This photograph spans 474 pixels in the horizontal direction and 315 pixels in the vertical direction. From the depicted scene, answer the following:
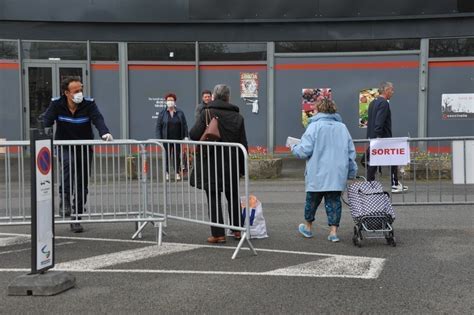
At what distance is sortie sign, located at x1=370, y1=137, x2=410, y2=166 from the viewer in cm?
927

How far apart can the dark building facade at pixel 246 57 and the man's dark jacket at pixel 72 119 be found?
8019 millimetres

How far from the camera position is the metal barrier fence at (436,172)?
30.3ft

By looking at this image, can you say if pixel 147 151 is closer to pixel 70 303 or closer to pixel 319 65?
pixel 70 303

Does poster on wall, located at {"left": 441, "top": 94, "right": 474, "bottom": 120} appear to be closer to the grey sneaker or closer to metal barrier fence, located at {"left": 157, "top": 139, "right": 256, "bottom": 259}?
the grey sneaker

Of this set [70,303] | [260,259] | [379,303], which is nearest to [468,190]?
[260,259]

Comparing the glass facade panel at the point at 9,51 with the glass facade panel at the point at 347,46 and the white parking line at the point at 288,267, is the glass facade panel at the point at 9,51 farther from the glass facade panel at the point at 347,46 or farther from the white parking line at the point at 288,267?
the white parking line at the point at 288,267

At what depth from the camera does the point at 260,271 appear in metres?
5.92

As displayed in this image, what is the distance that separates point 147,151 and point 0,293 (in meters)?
2.68

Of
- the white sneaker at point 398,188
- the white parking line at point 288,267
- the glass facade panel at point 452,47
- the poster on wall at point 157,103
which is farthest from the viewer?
the poster on wall at point 157,103

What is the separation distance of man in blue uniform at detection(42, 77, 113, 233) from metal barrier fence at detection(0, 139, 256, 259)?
0.5 inches

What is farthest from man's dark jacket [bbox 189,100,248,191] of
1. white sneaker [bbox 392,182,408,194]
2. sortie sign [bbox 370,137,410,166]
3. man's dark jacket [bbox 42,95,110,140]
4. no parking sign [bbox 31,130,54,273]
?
white sneaker [bbox 392,182,408,194]

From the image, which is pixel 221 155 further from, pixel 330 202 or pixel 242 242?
pixel 330 202

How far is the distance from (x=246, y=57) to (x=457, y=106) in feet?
18.9

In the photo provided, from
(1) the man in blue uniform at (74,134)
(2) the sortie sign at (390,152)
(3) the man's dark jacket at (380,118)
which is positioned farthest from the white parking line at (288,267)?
(3) the man's dark jacket at (380,118)
